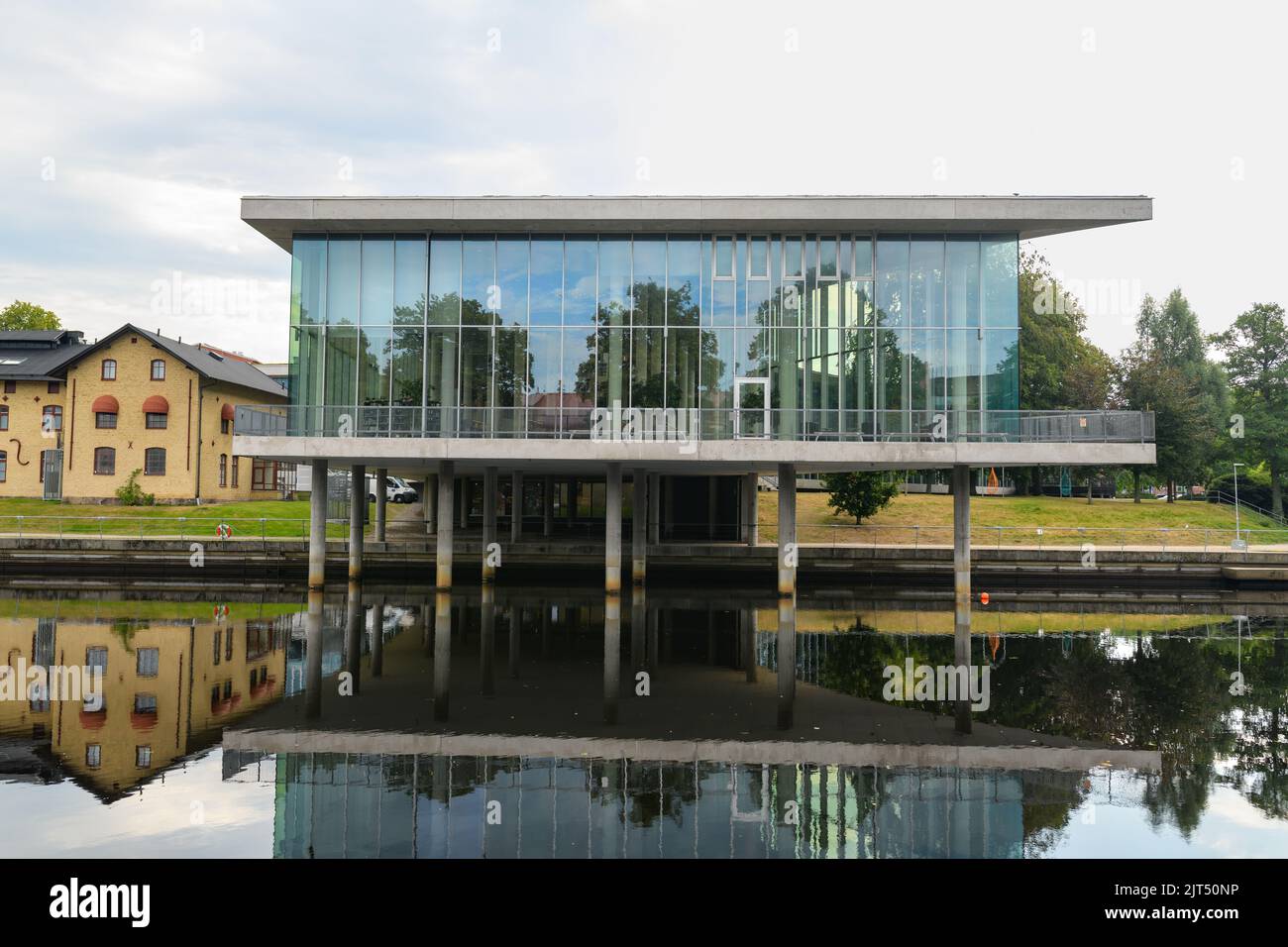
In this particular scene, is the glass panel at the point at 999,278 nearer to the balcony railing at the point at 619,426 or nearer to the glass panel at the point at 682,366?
the balcony railing at the point at 619,426

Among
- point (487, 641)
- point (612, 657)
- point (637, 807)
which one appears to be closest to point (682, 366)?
point (487, 641)

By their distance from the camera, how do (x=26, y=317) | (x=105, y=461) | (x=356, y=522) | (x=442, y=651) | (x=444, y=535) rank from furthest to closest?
1. (x=26, y=317)
2. (x=105, y=461)
3. (x=356, y=522)
4. (x=444, y=535)
5. (x=442, y=651)

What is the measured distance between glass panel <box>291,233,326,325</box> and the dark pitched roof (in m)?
22.1

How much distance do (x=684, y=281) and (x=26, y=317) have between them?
62844mm

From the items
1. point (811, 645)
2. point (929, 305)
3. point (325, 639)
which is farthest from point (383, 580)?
point (929, 305)

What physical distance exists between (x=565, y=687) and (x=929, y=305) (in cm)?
1703

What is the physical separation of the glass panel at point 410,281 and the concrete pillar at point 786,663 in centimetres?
1419

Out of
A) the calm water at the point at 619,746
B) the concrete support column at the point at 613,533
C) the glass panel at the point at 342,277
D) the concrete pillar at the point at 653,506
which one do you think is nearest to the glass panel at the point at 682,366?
the concrete support column at the point at 613,533

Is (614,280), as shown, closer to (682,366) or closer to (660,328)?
(660,328)

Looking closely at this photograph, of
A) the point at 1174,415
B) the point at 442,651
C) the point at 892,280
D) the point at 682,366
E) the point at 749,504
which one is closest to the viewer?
the point at 442,651

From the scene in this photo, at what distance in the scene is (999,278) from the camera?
88.3ft

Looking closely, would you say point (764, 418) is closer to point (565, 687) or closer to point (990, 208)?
point (990, 208)
